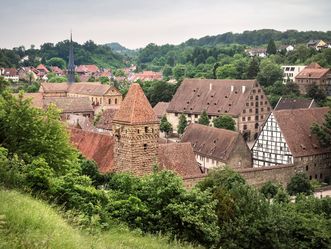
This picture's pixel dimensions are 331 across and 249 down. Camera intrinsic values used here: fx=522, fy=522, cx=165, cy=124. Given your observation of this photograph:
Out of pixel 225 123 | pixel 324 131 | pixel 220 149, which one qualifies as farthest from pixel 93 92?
pixel 324 131

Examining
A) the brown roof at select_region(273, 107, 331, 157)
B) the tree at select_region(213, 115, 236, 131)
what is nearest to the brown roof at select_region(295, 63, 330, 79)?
the tree at select_region(213, 115, 236, 131)

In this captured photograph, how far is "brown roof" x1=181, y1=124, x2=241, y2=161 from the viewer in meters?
48.6

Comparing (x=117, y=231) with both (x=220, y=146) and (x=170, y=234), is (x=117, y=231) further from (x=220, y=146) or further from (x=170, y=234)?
(x=220, y=146)

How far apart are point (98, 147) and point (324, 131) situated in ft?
76.0

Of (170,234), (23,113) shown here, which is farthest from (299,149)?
(170,234)

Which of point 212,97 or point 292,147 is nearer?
point 292,147

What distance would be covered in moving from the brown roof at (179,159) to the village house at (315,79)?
68029mm

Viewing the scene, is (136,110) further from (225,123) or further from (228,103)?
(228,103)

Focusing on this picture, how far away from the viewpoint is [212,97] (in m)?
77.9

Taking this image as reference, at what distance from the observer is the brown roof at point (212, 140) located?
159 feet

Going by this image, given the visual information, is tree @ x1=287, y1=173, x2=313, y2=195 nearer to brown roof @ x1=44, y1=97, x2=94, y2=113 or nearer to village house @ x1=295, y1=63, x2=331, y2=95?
brown roof @ x1=44, y1=97, x2=94, y2=113

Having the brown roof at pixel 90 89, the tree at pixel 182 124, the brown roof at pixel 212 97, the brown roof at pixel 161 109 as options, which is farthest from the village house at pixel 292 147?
the brown roof at pixel 90 89

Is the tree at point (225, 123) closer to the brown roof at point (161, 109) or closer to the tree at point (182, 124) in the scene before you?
the tree at point (182, 124)

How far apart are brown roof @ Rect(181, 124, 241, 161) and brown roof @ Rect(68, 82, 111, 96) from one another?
139 ft
